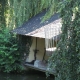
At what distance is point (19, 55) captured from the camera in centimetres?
1388

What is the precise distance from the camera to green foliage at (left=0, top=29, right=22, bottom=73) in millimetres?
13461

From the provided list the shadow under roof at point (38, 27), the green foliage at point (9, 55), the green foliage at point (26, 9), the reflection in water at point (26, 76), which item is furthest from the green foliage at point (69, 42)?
the green foliage at point (26, 9)

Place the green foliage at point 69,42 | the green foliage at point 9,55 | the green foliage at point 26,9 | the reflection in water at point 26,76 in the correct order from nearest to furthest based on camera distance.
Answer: the green foliage at point 69,42
the reflection in water at point 26,76
the green foliage at point 9,55
the green foliage at point 26,9

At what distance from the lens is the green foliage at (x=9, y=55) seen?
13.5 m

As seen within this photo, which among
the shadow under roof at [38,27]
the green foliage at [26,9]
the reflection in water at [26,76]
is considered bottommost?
the reflection in water at [26,76]

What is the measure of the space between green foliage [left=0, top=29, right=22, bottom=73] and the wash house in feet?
1.63

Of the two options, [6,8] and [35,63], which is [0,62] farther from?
[6,8]

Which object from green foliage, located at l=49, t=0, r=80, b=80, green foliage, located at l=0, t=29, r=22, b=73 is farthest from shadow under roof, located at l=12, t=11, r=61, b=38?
green foliage, located at l=49, t=0, r=80, b=80

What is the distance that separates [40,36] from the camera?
38.2 feet

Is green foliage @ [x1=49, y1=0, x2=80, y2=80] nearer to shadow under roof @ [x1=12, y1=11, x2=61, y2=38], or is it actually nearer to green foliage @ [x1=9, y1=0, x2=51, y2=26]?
shadow under roof @ [x1=12, y1=11, x2=61, y2=38]

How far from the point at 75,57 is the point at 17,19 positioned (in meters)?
8.35

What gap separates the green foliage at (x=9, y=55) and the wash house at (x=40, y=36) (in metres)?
0.50

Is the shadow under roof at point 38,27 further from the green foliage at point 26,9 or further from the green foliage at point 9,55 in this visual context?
the green foliage at point 9,55

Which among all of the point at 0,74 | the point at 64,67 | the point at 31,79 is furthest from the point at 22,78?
the point at 64,67
